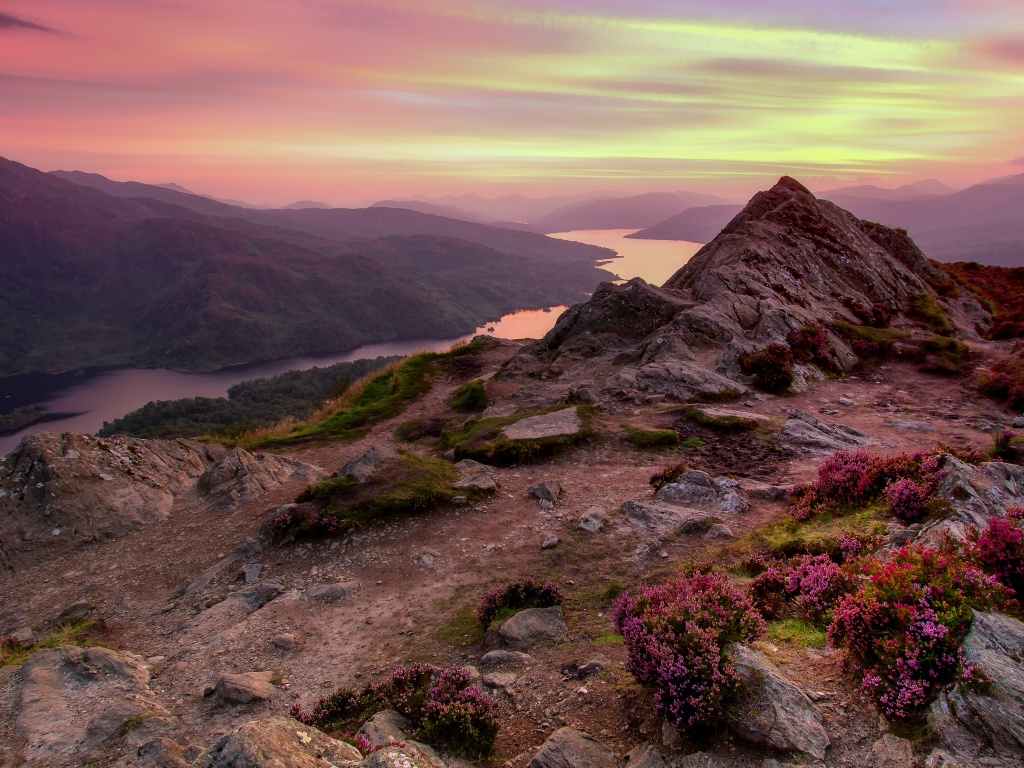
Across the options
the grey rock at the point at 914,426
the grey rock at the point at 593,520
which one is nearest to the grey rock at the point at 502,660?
the grey rock at the point at 593,520

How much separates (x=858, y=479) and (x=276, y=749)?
10.9 metres

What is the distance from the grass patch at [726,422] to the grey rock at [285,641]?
13.4 meters

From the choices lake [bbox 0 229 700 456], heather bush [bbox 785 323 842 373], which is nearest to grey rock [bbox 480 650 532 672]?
heather bush [bbox 785 323 842 373]

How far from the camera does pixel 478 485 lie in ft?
47.9

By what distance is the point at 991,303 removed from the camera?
1474 inches

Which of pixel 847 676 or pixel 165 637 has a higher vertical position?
pixel 847 676

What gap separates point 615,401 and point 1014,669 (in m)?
16.3

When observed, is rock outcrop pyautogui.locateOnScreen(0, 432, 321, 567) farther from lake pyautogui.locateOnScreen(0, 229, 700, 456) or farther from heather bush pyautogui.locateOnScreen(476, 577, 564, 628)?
lake pyautogui.locateOnScreen(0, 229, 700, 456)

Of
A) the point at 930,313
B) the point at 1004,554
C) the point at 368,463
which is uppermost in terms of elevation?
the point at 930,313

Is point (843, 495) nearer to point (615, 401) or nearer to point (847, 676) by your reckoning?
point (847, 676)

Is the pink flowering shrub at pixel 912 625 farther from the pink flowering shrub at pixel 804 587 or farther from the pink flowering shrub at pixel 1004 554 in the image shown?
the pink flowering shrub at pixel 804 587

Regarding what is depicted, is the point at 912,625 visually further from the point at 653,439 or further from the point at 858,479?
the point at 653,439

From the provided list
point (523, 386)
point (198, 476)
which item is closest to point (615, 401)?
point (523, 386)

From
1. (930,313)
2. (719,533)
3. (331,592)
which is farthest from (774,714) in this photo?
(930,313)
